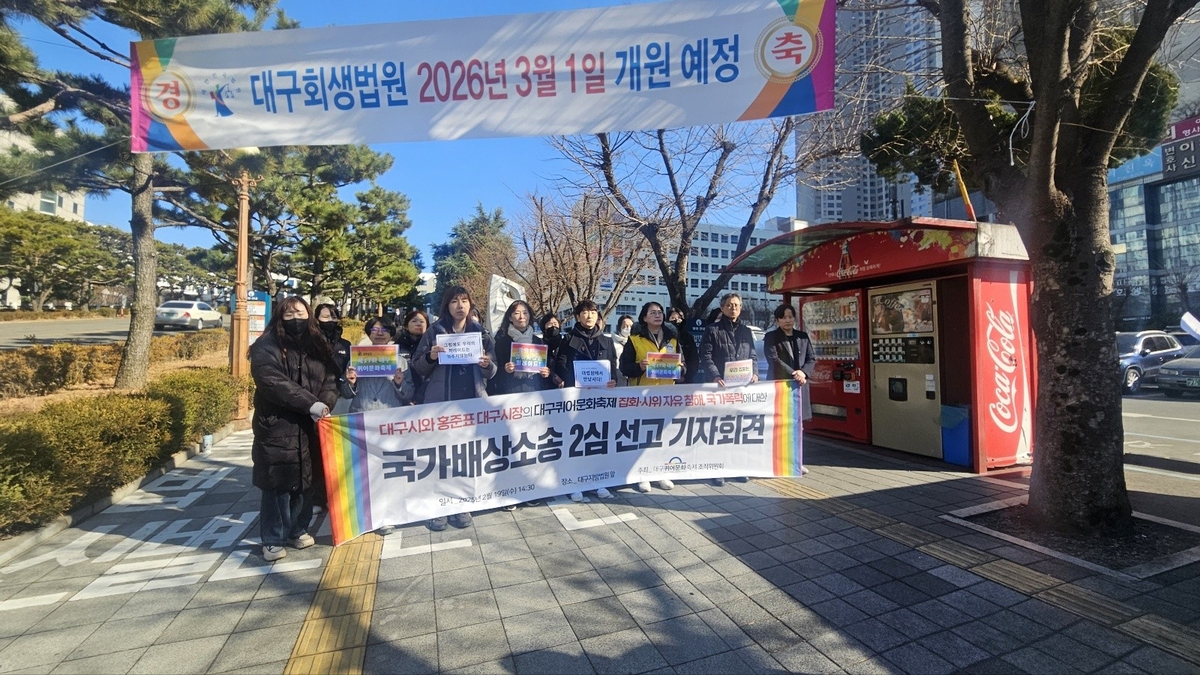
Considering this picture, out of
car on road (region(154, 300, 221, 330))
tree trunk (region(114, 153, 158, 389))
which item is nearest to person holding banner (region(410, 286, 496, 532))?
tree trunk (region(114, 153, 158, 389))

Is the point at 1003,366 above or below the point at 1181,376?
above

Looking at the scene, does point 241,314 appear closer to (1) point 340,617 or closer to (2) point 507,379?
(2) point 507,379

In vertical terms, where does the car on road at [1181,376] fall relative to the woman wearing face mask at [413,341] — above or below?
below

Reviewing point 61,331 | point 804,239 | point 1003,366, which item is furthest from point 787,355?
point 61,331

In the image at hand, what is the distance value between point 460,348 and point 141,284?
9.50 meters

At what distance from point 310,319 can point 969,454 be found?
6344mm

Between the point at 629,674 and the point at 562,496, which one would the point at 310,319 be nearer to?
the point at 562,496

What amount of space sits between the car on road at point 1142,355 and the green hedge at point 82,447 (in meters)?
19.5

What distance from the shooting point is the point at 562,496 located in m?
5.29

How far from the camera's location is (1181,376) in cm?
1264

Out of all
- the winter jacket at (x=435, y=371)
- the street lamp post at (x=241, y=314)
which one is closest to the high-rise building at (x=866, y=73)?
the winter jacket at (x=435, y=371)

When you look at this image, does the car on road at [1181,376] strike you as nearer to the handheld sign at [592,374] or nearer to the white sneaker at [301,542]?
the handheld sign at [592,374]

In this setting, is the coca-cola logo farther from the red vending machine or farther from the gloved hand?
the gloved hand

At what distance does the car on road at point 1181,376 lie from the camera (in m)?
12.4
